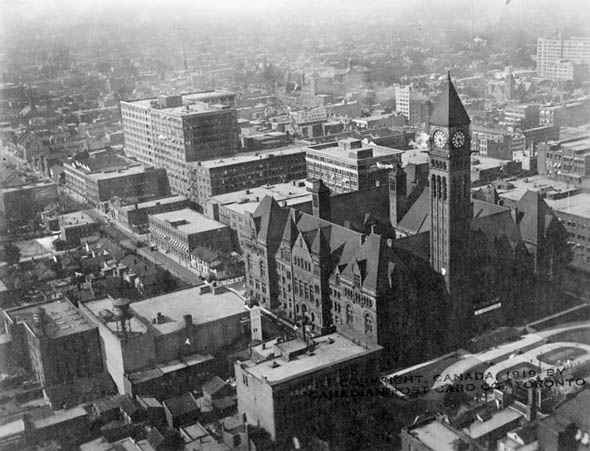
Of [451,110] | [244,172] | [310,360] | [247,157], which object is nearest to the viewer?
[310,360]

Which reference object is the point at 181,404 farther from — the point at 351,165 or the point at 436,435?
the point at 351,165

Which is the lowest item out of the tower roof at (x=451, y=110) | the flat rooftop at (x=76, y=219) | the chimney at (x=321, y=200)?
the flat rooftop at (x=76, y=219)

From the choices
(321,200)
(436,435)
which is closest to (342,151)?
(321,200)

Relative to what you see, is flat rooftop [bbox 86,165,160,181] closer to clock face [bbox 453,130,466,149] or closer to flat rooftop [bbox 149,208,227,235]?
flat rooftop [bbox 149,208,227,235]

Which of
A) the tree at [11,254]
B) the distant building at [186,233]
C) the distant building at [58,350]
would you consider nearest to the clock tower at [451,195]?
the distant building at [58,350]

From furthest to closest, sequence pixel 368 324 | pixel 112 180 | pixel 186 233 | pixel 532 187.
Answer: pixel 112 180, pixel 532 187, pixel 186 233, pixel 368 324

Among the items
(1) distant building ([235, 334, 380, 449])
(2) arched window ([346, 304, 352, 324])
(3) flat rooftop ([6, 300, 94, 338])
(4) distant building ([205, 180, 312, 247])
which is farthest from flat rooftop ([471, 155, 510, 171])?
(3) flat rooftop ([6, 300, 94, 338])

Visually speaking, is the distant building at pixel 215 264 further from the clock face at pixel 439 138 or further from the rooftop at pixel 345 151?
the clock face at pixel 439 138
